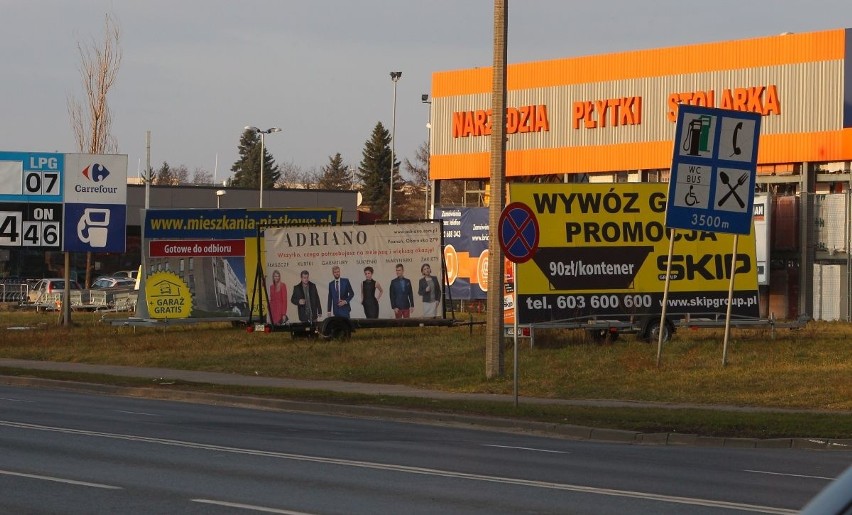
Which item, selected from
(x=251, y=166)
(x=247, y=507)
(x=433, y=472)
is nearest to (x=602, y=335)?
(x=433, y=472)

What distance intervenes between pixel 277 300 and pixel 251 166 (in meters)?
148

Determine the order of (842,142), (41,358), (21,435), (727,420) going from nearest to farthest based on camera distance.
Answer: (21,435)
(727,420)
(41,358)
(842,142)

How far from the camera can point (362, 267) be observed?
35.1 m

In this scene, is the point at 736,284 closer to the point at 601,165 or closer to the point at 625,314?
the point at 625,314

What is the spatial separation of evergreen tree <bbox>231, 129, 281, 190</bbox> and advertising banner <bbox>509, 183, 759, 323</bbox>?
143 meters

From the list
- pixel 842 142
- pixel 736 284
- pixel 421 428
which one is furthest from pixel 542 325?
pixel 842 142

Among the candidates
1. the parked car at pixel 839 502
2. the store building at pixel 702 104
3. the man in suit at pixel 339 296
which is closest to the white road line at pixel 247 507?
the parked car at pixel 839 502

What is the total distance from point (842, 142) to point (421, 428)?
32.7m

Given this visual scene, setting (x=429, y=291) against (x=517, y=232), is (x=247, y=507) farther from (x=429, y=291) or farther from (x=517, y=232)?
(x=429, y=291)

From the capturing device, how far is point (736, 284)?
31859 mm

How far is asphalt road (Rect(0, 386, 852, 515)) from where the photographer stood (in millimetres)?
10586

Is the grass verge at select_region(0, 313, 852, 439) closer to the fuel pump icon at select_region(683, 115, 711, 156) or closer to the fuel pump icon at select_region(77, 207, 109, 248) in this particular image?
the fuel pump icon at select_region(77, 207, 109, 248)

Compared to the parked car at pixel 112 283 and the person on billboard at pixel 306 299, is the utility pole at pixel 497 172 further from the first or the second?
the parked car at pixel 112 283

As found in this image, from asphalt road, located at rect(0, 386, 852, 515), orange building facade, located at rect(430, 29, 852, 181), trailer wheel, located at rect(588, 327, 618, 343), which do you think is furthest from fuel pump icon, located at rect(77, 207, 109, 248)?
asphalt road, located at rect(0, 386, 852, 515)
